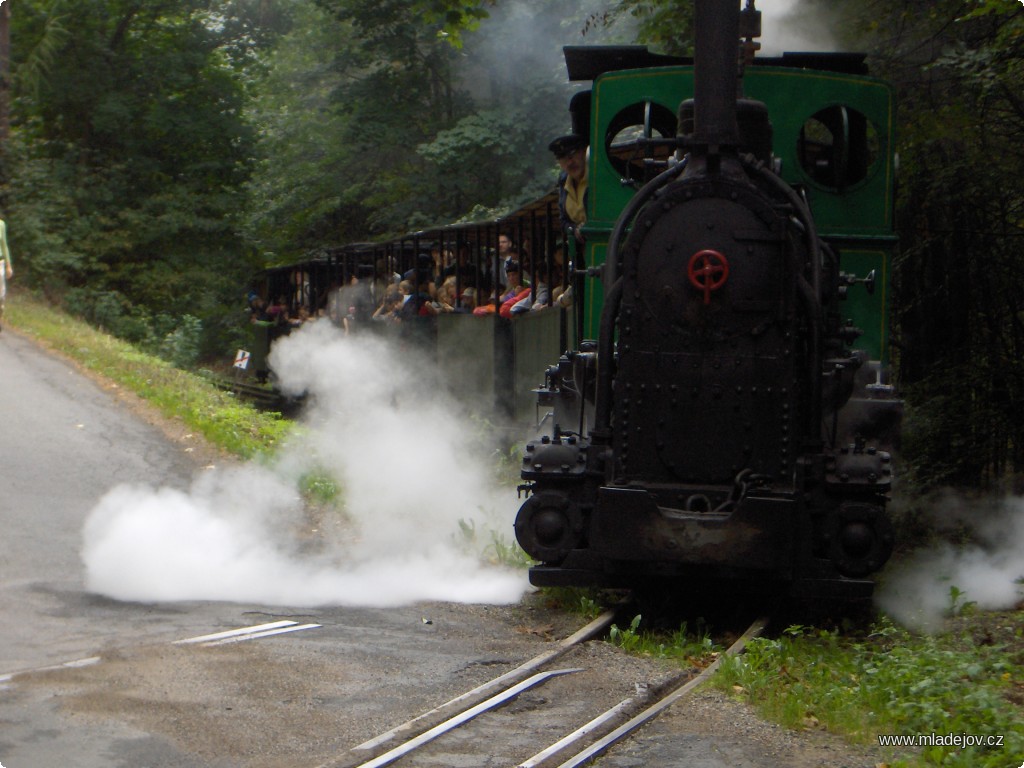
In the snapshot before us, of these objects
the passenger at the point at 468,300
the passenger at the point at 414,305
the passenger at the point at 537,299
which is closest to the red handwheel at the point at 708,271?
the passenger at the point at 537,299

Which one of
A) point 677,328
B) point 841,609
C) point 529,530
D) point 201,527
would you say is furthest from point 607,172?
point 201,527

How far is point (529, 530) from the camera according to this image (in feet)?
20.9

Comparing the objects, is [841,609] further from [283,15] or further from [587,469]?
[283,15]

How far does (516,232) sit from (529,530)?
8498 millimetres

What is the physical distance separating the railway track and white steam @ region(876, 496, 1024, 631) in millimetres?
1637

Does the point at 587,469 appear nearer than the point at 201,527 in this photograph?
Yes

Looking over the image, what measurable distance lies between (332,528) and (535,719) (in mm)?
5058

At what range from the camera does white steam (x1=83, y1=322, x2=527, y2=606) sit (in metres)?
7.10

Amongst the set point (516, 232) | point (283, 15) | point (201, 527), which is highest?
point (283, 15)

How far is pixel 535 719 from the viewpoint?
4.62 m

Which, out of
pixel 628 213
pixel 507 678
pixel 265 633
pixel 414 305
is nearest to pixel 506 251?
pixel 414 305

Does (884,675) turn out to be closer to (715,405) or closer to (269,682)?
(715,405)

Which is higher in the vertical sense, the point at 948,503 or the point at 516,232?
the point at 516,232

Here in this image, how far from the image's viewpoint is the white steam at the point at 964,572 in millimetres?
6828
